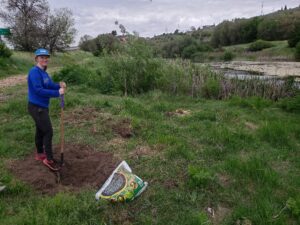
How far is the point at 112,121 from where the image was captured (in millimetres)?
6176

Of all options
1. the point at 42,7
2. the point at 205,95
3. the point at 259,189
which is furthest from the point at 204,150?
the point at 42,7

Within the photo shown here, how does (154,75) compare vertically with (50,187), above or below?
above

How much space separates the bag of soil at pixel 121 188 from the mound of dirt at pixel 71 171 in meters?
0.30

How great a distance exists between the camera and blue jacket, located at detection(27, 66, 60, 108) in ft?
13.1

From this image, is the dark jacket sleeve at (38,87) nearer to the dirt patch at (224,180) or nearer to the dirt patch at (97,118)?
the dirt patch at (97,118)

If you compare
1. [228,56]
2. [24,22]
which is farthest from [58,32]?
[228,56]

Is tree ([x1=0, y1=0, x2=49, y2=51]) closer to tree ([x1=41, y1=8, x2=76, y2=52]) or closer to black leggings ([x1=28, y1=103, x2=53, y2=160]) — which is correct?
tree ([x1=41, y1=8, x2=76, y2=52])

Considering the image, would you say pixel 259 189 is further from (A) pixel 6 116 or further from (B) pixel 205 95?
(B) pixel 205 95

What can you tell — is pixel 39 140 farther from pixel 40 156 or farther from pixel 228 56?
pixel 228 56

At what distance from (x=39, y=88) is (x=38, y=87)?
0.02 meters

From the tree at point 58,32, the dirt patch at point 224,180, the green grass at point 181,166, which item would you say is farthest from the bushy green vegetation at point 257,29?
the dirt patch at point 224,180

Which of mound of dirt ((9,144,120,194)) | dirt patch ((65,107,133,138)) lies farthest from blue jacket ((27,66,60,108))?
dirt patch ((65,107,133,138))

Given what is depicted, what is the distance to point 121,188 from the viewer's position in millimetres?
3455

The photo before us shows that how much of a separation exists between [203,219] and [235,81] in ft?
26.6
